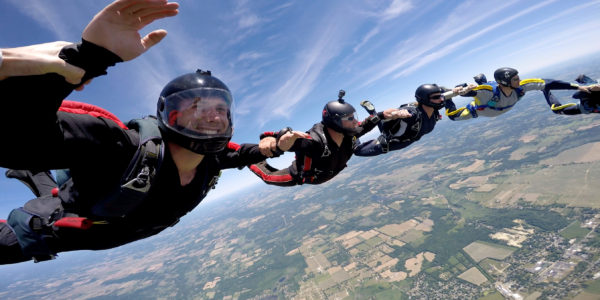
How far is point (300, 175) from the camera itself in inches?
186

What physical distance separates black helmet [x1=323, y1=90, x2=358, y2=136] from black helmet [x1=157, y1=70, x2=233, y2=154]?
2.52 metres

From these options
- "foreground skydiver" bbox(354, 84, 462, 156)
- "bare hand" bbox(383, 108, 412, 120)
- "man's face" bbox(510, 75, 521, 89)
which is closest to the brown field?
"man's face" bbox(510, 75, 521, 89)

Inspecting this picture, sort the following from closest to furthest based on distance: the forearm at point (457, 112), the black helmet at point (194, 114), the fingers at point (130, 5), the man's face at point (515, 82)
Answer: the fingers at point (130, 5), the black helmet at point (194, 114), the man's face at point (515, 82), the forearm at point (457, 112)

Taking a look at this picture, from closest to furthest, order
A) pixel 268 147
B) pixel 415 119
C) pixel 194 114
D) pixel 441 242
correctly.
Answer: pixel 194 114 → pixel 268 147 → pixel 415 119 → pixel 441 242

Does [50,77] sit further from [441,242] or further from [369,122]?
[441,242]

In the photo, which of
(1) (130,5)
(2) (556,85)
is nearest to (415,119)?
(2) (556,85)

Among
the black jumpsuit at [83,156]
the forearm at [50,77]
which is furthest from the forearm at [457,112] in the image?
the forearm at [50,77]

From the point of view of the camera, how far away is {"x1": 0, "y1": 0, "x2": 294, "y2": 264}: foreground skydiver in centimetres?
102

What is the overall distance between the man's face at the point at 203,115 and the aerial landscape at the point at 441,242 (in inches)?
1408

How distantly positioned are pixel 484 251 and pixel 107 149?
44134 millimetres

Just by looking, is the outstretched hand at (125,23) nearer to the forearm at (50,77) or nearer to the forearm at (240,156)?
the forearm at (50,77)

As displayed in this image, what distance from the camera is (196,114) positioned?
2098 millimetres

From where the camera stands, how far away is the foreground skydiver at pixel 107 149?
1.02 metres

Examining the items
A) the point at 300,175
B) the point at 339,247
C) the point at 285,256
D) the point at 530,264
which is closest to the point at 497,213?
the point at 530,264
